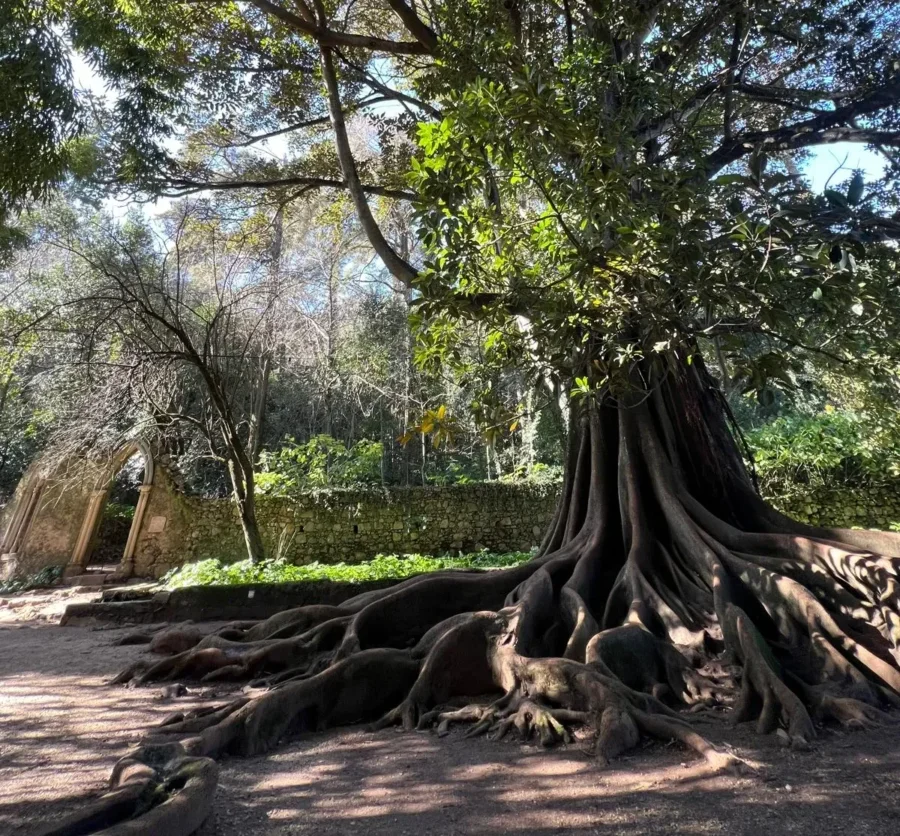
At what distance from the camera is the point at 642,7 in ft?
17.7

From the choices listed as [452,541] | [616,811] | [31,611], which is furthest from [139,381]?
[616,811]

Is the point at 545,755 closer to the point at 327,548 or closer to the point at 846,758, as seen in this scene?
the point at 846,758

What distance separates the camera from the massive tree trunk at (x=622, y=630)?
3.33m

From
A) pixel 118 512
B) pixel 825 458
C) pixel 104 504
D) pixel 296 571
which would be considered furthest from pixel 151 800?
pixel 118 512

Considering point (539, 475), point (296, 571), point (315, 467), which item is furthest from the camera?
point (539, 475)

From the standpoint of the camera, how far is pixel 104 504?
14.9 meters

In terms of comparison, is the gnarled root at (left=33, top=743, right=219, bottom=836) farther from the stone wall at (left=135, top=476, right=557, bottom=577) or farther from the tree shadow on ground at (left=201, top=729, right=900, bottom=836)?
the stone wall at (left=135, top=476, right=557, bottom=577)

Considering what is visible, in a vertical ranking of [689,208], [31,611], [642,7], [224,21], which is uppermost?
[224,21]

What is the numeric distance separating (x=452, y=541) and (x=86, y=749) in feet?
37.2

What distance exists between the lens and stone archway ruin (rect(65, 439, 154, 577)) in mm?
13555

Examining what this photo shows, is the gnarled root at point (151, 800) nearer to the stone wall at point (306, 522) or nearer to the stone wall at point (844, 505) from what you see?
the stone wall at point (306, 522)

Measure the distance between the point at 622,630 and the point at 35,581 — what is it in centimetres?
1420

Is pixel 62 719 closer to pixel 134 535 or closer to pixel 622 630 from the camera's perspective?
pixel 622 630

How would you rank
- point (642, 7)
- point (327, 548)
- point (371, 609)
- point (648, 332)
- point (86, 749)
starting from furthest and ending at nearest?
1. point (327, 548)
2. point (642, 7)
3. point (371, 609)
4. point (648, 332)
5. point (86, 749)
